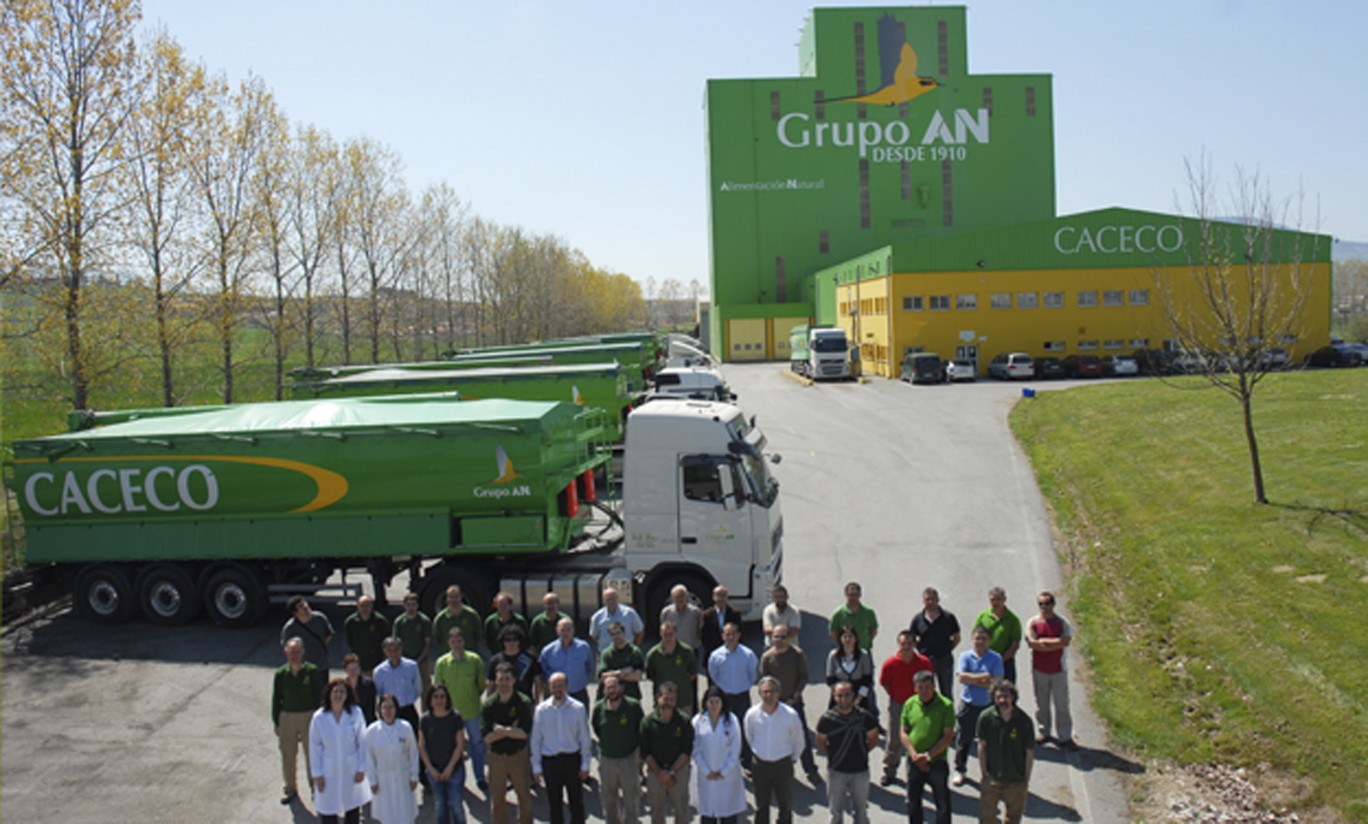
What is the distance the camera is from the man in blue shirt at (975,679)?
902 cm

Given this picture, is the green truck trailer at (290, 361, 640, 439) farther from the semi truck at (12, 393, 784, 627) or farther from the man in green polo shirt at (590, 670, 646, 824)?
the man in green polo shirt at (590, 670, 646, 824)

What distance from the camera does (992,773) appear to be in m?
7.86

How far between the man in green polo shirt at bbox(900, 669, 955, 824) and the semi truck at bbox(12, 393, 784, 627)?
17.3 ft

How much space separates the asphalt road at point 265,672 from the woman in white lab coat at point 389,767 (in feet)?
3.37

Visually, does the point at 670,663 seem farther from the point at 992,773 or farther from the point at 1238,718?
the point at 1238,718

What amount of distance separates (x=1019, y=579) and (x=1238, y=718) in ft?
20.5

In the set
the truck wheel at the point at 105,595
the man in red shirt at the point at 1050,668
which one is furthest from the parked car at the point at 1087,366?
the truck wheel at the point at 105,595

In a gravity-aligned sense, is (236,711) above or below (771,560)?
below

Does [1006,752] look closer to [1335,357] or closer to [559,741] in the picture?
[559,741]

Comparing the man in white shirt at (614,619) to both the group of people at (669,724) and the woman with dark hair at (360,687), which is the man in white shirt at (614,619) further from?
the woman with dark hair at (360,687)

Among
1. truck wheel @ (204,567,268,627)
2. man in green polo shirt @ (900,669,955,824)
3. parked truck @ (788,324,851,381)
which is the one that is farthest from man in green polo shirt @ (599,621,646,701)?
parked truck @ (788,324,851,381)

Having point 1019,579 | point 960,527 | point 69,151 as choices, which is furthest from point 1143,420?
point 69,151

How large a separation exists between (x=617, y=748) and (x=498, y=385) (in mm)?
18735

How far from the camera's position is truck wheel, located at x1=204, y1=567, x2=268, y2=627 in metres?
14.8
